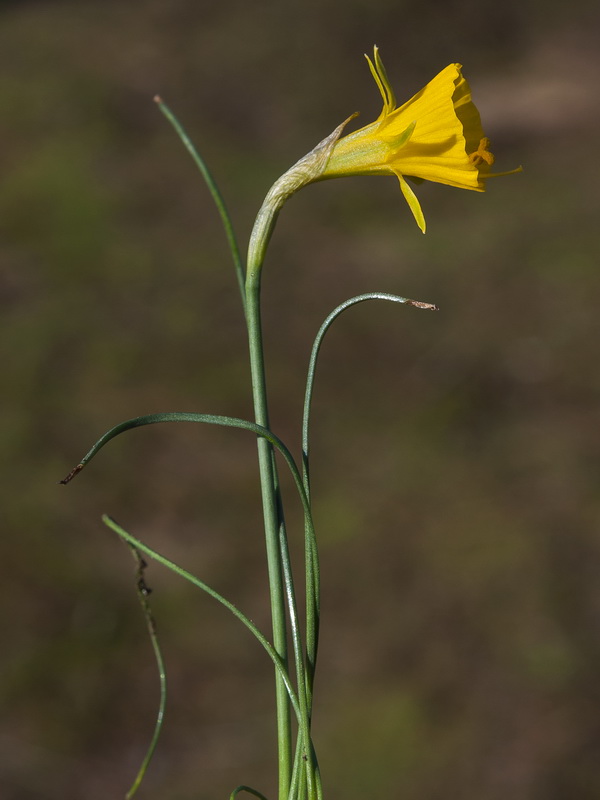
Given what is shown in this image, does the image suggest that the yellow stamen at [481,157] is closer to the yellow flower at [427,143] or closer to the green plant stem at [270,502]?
the yellow flower at [427,143]

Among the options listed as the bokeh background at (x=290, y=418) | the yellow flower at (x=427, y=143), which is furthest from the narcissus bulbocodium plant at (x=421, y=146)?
the bokeh background at (x=290, y=418)

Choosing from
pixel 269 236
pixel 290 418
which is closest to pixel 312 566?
pixel 269 236

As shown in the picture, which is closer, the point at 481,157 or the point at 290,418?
the point at 481,157

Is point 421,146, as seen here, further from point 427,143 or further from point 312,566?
point 312,566

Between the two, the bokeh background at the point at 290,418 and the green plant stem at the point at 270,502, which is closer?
the green plant stem at the point at 270,502

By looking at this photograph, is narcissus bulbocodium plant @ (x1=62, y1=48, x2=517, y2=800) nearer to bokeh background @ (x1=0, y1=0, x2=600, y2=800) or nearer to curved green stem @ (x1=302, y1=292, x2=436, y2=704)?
curved green stem @ (x1=302, y1=292, x2=436, y2=704)

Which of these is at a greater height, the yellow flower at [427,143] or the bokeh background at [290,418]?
the yellow flower at [427,143]
